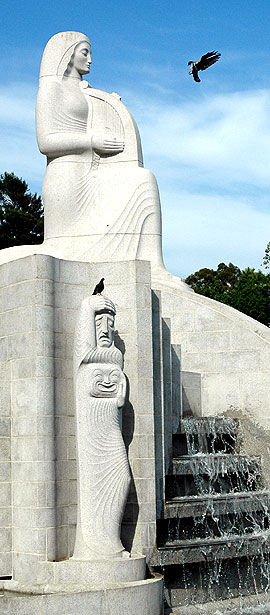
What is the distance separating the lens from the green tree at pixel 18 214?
122ft

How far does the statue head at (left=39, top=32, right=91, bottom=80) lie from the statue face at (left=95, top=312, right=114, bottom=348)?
24.1ft

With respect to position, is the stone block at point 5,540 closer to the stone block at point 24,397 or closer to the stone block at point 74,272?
the stone block at point 24,397

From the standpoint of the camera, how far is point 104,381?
30.0ft

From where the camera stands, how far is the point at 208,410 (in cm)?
1360

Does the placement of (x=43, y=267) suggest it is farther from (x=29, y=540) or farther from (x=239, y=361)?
(x=239, y=361)

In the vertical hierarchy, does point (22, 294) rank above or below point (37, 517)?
above

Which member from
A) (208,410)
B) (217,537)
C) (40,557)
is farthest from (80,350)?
(208,410)

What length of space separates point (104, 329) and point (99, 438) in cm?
113

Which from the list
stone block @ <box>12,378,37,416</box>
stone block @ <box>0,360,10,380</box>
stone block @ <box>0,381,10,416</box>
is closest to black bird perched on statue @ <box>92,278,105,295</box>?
stone block @ <box>12,378,37,416</box>

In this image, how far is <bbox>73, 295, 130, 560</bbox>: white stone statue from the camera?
8938 mm

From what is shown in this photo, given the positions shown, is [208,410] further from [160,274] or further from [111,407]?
[111,407]

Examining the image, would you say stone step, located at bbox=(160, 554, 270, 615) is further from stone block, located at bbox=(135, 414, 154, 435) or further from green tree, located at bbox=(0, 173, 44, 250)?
green tree, located at bbox=(0, 173, 44, 250)

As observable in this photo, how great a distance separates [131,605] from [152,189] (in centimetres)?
841

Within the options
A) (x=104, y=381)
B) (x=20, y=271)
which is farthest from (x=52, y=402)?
(x=20, y=271)
